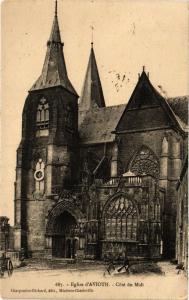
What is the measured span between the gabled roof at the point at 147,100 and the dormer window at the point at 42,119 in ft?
17.4

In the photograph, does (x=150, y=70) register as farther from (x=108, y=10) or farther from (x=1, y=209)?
(x=1, y=209)

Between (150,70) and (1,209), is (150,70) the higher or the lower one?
the higher one

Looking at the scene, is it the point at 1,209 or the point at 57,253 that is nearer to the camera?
the point at 1,209

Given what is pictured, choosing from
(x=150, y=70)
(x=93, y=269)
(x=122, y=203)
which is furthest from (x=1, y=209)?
(x=150, y=70)

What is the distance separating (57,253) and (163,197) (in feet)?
25.9

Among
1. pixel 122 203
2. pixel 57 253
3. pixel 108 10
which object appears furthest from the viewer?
pixel 57 253

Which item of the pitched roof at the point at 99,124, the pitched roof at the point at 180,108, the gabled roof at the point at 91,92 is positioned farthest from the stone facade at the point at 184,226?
the gabled roof at the point at 91,92

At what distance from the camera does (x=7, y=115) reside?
83.9 ft

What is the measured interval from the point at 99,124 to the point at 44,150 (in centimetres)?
530

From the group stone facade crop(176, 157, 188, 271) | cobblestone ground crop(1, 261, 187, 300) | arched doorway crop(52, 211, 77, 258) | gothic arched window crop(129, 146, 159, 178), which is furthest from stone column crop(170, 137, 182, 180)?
cobblestone ground crop(1, 261, 187, 300)

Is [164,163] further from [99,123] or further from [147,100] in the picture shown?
[99,123]

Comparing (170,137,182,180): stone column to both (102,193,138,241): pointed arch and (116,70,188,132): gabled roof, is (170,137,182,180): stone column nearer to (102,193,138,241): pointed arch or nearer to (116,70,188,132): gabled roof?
(116,70,188,132): gabled roof

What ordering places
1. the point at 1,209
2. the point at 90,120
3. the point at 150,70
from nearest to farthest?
the point at 1,209
the point at 150,70
the point at 90,120

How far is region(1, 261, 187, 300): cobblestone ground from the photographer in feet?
65.8
